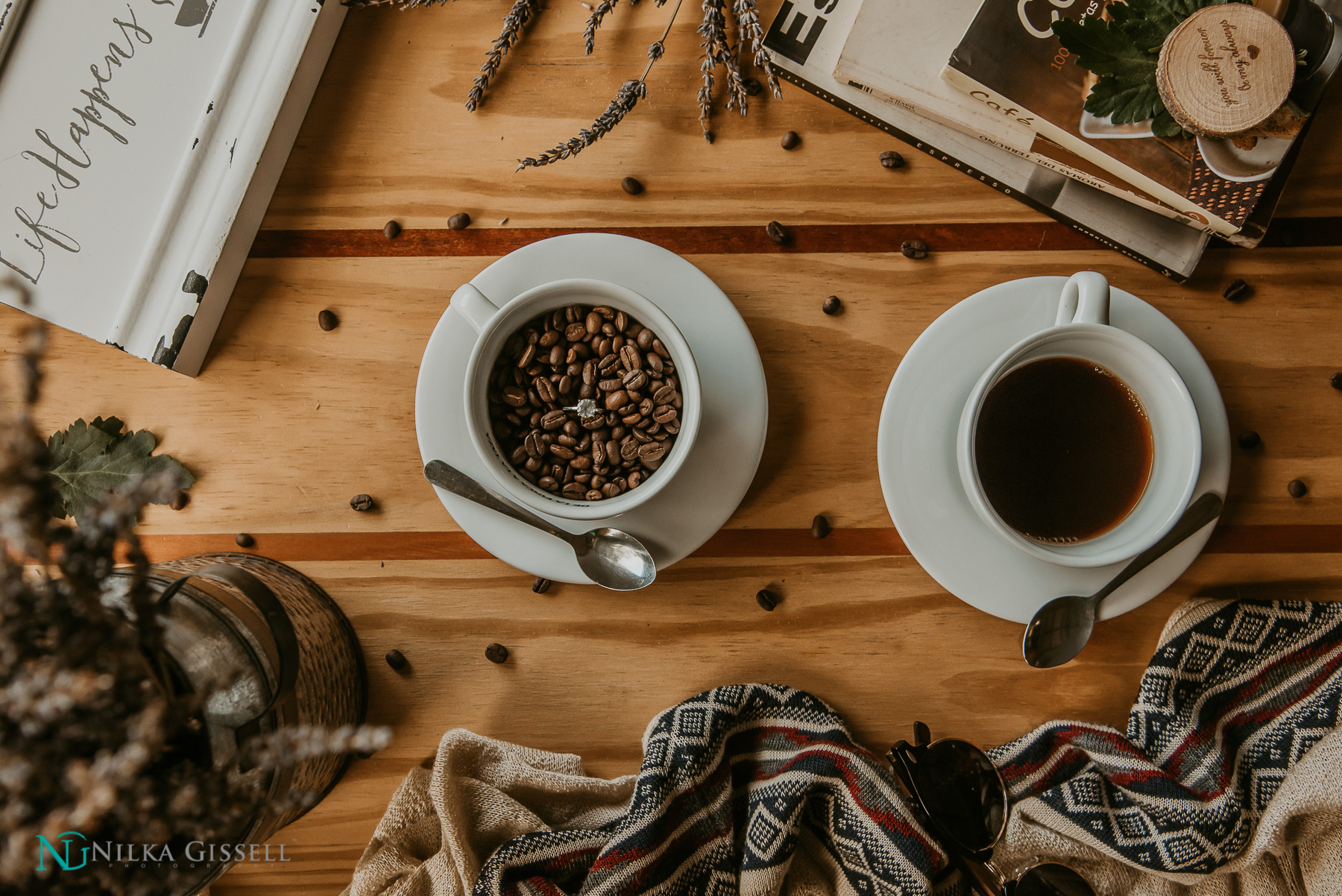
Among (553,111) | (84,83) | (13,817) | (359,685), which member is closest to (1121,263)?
(553,111)

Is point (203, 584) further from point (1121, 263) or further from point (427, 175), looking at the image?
point (1121, 263)

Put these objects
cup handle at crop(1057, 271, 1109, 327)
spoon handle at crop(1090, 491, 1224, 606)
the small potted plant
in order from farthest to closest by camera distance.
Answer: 1. spoon handle at crop(1090, 491, 1224, 606)
2. cup handle at crop(1057, 271, 1109, 327)
3. the small potted plant

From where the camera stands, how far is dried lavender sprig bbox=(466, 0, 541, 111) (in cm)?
119

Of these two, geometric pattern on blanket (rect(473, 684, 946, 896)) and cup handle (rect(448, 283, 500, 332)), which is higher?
cup handle (rect(448, 283, 500, 332))

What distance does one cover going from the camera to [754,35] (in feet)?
3.74

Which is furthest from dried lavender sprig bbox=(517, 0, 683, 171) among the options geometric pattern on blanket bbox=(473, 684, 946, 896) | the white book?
geometric pattern on blanket bbox=(473, 684, 946, 896)

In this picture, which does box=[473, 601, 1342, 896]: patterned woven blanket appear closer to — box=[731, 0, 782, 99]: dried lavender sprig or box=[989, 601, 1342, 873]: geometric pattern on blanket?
box=[989, 601, 1342, 873]: geometric pattern on blanket

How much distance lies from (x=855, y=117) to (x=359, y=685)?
3.81ft

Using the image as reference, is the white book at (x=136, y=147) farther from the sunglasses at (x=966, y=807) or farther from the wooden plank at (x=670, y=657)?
the sunglasses at (x=966, y=807)

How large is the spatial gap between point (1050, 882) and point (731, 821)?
0.48 meters

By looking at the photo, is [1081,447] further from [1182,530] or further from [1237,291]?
[1237,291]

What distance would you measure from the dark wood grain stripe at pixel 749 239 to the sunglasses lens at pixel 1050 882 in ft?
3.08

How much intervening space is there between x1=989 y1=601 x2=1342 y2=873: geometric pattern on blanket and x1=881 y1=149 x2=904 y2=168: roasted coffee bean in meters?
0.81

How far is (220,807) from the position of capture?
2.22ft
